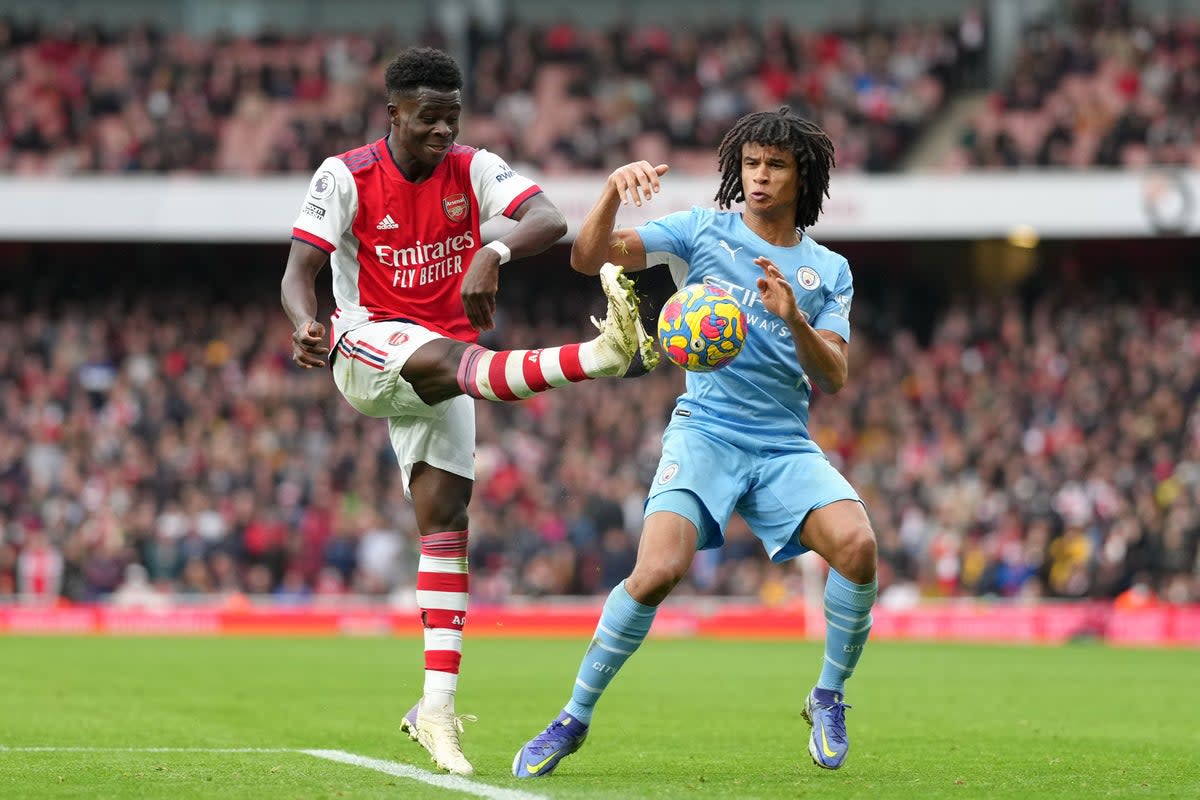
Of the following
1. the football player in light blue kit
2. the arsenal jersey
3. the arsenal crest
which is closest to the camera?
the football player in light blue kit

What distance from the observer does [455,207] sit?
24.9ft

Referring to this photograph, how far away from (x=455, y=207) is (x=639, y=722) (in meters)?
3.88

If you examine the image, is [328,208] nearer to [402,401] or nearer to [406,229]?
[406,229]

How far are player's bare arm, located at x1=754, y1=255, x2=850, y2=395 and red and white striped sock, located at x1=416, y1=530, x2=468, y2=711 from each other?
1.72m

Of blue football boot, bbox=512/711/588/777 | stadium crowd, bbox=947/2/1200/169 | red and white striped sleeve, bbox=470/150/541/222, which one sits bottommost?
blue football boot, bbox=512/711/588/777

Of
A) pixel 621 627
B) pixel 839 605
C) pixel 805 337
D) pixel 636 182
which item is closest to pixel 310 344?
pixel 636 182

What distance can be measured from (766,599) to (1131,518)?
482 centimetres

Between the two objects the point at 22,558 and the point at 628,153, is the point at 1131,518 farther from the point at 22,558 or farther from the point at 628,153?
the point at 22,558

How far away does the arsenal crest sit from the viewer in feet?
24.8

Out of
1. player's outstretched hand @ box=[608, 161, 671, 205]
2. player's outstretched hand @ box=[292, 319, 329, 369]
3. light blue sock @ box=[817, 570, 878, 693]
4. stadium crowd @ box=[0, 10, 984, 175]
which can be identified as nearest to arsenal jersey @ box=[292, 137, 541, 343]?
player's outstretched hand @ box=[292, 319, 329, 369]

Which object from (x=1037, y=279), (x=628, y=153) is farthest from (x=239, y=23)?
(x=1037, y=279)

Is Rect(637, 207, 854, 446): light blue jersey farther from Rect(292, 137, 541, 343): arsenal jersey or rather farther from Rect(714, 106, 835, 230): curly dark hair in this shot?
Rect(292, 137, 541, 343): arsenal jersey

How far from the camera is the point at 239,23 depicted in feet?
114

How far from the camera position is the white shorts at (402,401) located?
7.29 metres
